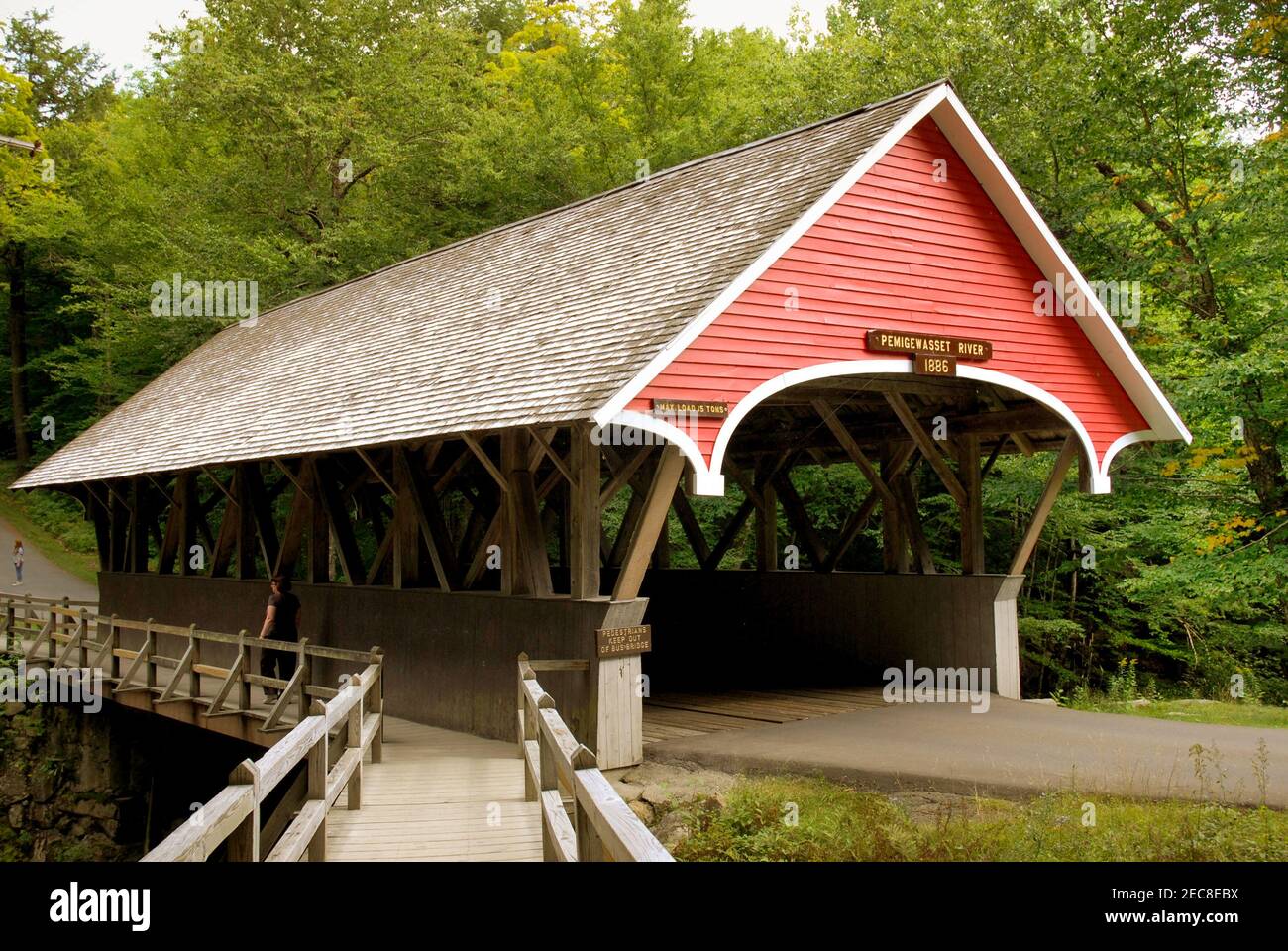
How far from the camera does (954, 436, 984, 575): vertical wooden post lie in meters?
13.8

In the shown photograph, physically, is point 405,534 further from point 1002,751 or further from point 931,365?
point 1002,751

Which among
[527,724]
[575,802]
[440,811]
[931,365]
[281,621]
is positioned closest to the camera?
[575,802]

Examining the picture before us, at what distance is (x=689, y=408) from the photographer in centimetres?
951

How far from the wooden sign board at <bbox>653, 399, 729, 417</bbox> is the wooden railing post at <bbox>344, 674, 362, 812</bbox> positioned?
3.07m

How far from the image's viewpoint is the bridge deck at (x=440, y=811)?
7133mm

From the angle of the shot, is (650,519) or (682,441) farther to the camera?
(650,519)

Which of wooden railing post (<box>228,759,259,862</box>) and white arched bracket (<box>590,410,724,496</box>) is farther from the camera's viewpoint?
white arched bracket (<box>590,410,724,496</box>)

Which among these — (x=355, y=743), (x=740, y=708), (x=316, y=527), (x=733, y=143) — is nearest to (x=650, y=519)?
(x=355, y=743)

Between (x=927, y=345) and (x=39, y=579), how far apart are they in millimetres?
28242

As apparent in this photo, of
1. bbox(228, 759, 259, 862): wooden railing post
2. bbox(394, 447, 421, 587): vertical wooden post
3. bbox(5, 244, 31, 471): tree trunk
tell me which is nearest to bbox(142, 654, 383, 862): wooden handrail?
bbox(228, 759, 259, 862): wooden railing post

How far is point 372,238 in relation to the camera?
96.1ft

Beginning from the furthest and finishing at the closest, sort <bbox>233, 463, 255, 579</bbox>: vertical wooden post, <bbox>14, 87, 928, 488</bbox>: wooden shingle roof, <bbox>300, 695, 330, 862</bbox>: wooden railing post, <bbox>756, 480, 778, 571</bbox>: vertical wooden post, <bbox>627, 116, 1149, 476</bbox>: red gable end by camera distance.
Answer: <bbox>756, 480, 778, 571</bbox>: vertical wooden post
<bbox>233, 463, 255, 579</bbox>: vertical wooden post
<bbox>14, 87, 928, 488</bbox>: wooden shingle roof
<bbox>627, 116, 1149, 476</bbox>: red gable end
<bbox>300, 695, 330, 862</bbox>: wooden railing post

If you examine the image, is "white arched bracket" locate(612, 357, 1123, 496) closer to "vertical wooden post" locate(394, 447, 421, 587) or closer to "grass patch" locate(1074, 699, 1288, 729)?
"grass patch" locate(1074, 699, 1288, 729)

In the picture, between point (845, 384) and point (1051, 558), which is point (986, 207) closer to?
point (845, 384)
